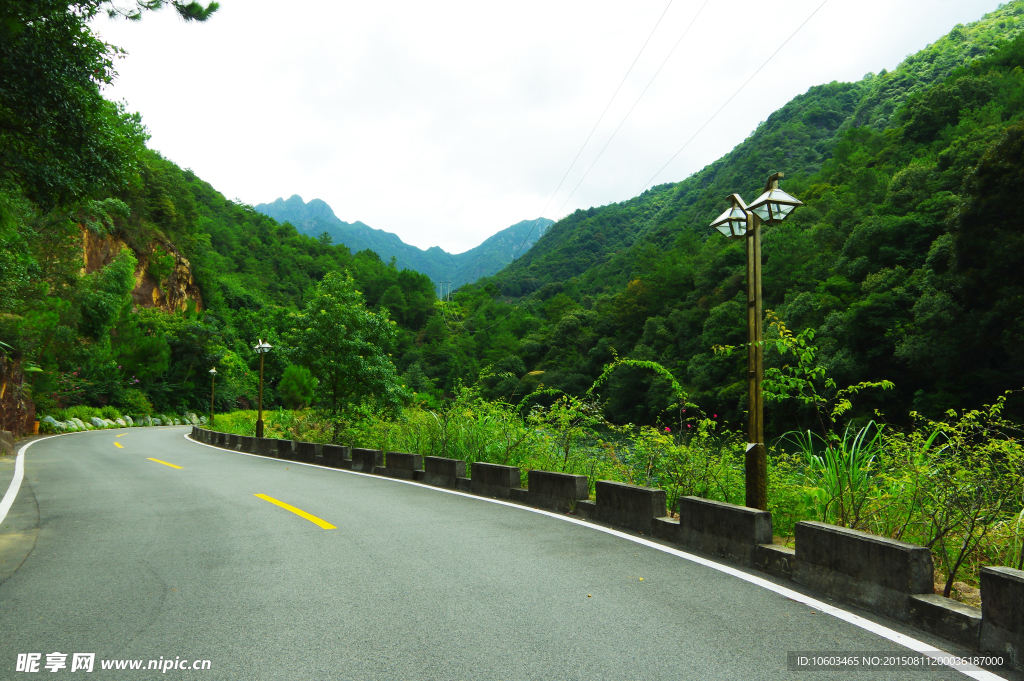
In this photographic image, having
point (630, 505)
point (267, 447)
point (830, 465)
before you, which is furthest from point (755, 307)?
point (267, 447)

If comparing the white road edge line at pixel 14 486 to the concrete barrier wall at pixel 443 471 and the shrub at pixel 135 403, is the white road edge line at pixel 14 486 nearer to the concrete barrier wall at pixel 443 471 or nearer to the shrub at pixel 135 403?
the concrete barrier wall at pixel 443 471

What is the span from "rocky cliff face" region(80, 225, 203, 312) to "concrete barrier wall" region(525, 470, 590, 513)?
152 feet

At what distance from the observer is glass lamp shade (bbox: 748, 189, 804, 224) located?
22.0 ft

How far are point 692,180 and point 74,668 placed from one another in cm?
11239

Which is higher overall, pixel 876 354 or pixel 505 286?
pixel 505 286

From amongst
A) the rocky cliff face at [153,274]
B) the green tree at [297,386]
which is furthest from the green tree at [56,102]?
the green tree at [297,386]

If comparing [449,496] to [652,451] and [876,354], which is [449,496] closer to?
[652,451]

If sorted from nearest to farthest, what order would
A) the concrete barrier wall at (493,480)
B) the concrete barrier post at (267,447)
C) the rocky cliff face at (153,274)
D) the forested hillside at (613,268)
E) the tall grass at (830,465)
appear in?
the tall grass at (830,465)
the forested hillside at (613,268)
the concrete barrier wall at (493,480)
the concrete barrier post at (267,447)
the rocky cliff face at (153,274)

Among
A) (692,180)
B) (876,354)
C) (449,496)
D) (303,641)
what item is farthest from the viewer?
(692,180)

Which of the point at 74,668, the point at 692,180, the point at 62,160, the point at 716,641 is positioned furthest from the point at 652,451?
the point at 692,180

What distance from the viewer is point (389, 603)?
174 inches

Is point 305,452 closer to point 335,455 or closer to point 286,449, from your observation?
point 286,449

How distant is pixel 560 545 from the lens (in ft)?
20.6

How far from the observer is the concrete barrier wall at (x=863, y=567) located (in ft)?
13.5
